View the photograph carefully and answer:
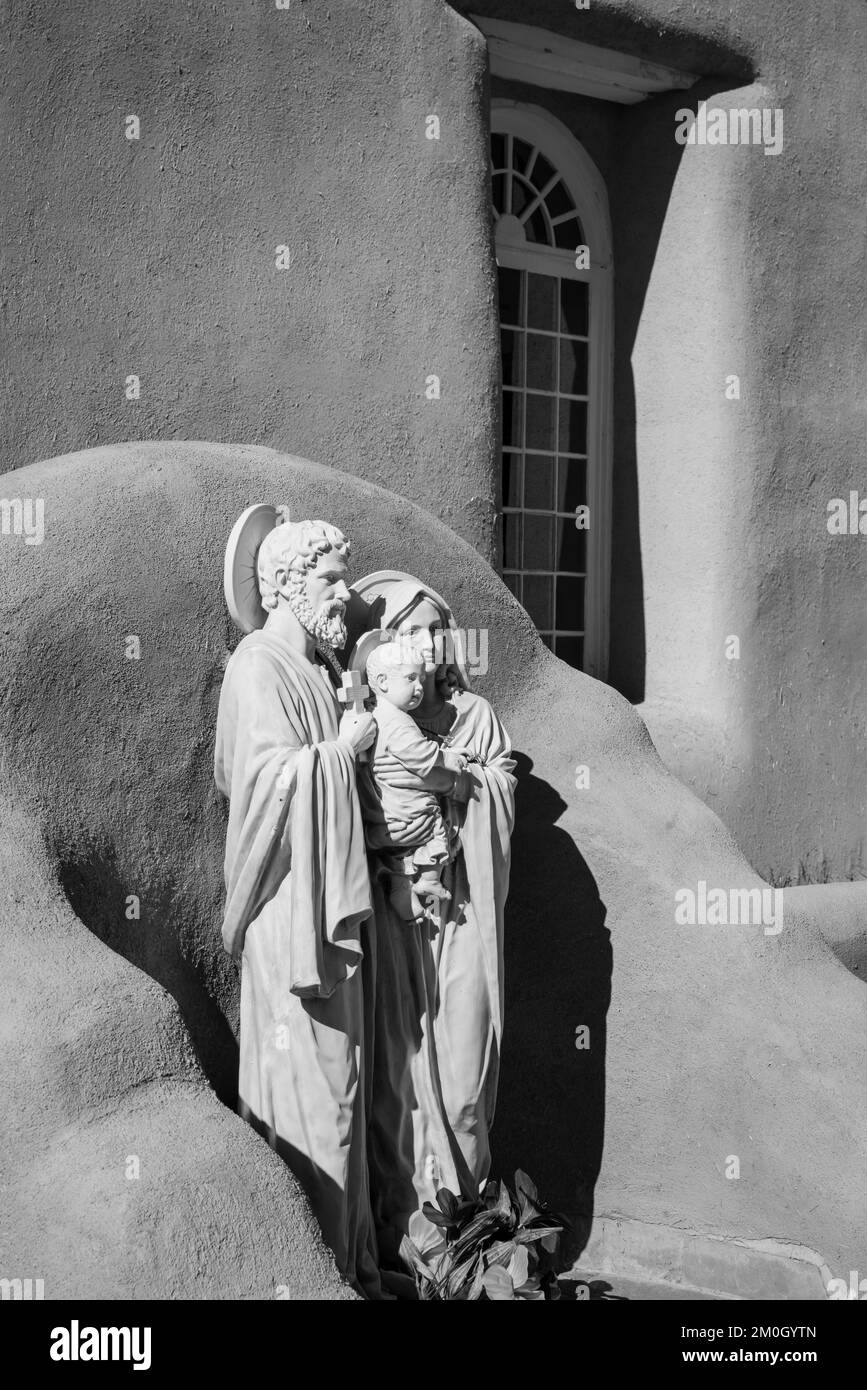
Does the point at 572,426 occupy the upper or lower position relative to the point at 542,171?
lower

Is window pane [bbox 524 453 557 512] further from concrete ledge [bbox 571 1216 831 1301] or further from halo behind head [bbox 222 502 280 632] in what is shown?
concrete ledge [bbox 571 1216 831 1301]

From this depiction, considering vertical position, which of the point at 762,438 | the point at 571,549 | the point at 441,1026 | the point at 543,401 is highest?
the point at 543,401

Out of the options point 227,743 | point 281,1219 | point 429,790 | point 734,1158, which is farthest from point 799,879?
point 281,1219

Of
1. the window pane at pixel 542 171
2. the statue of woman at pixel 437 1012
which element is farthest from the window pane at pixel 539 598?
the statue of woman at pixel 437 1012

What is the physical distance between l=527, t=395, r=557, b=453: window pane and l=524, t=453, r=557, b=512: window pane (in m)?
0.07

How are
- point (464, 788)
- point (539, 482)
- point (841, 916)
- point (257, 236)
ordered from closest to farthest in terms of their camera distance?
point (464, 788) → point (257, 236) → point (841, 916) → point (539, 482)

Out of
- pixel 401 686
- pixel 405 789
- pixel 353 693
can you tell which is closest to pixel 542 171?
pixel 401 686

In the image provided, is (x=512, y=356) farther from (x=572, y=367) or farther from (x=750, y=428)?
(x=750, y=428)

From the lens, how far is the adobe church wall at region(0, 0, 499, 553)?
6375mm

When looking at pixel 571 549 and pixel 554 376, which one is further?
pixel 571 549

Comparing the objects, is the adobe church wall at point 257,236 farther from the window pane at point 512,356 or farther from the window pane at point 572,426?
the window pane at point 572,426

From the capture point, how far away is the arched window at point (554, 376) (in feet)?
28.4

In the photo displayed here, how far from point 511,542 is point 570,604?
524 mm

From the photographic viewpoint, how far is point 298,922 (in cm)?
528
